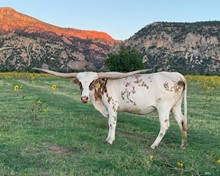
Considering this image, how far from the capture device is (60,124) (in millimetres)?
13375

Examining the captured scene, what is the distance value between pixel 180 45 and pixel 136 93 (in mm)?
120916

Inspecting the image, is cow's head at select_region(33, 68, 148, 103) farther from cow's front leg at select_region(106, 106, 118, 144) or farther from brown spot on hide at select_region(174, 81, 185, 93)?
brown spot on hide at select_region(174, 81, 185, 93)

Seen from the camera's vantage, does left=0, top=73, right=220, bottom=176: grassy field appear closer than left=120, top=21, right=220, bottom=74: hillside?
Yes

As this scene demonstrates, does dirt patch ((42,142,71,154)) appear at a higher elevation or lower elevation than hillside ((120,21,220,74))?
lower

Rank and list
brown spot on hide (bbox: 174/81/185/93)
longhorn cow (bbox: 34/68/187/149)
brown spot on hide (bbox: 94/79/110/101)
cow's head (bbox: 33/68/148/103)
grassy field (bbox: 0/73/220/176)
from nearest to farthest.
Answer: grassy field (bbox: 0/73/220/176), cow's head (bbox: 33/68/148/103), longhorn cow (bbox: 34/68/187/149), brown spot on hide (bbox: 174/81/185/93), brown spot on hide (bbox: 94/79/110/101)

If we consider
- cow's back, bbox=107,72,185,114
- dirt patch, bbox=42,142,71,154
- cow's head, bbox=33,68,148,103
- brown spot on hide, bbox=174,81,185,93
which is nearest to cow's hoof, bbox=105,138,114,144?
cow's back, bbox=107,72,185,114

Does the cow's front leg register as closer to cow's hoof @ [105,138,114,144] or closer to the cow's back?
cow's hoof @ [105,138,114,144]

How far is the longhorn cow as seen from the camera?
1055 centimetres

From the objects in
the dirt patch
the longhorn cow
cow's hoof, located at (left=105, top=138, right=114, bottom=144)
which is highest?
the longhorn cow

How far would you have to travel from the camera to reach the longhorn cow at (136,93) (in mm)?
10555

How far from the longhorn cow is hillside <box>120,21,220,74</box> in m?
101

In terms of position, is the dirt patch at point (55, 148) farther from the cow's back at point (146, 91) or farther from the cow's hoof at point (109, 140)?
the cow's back at point (146, 91)

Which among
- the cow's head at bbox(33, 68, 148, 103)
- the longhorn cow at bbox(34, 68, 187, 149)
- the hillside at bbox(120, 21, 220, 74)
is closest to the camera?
the cow's head at bbox(33, 68, 148, 103)

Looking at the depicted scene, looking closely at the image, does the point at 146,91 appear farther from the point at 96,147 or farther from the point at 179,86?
the point at 96,147
